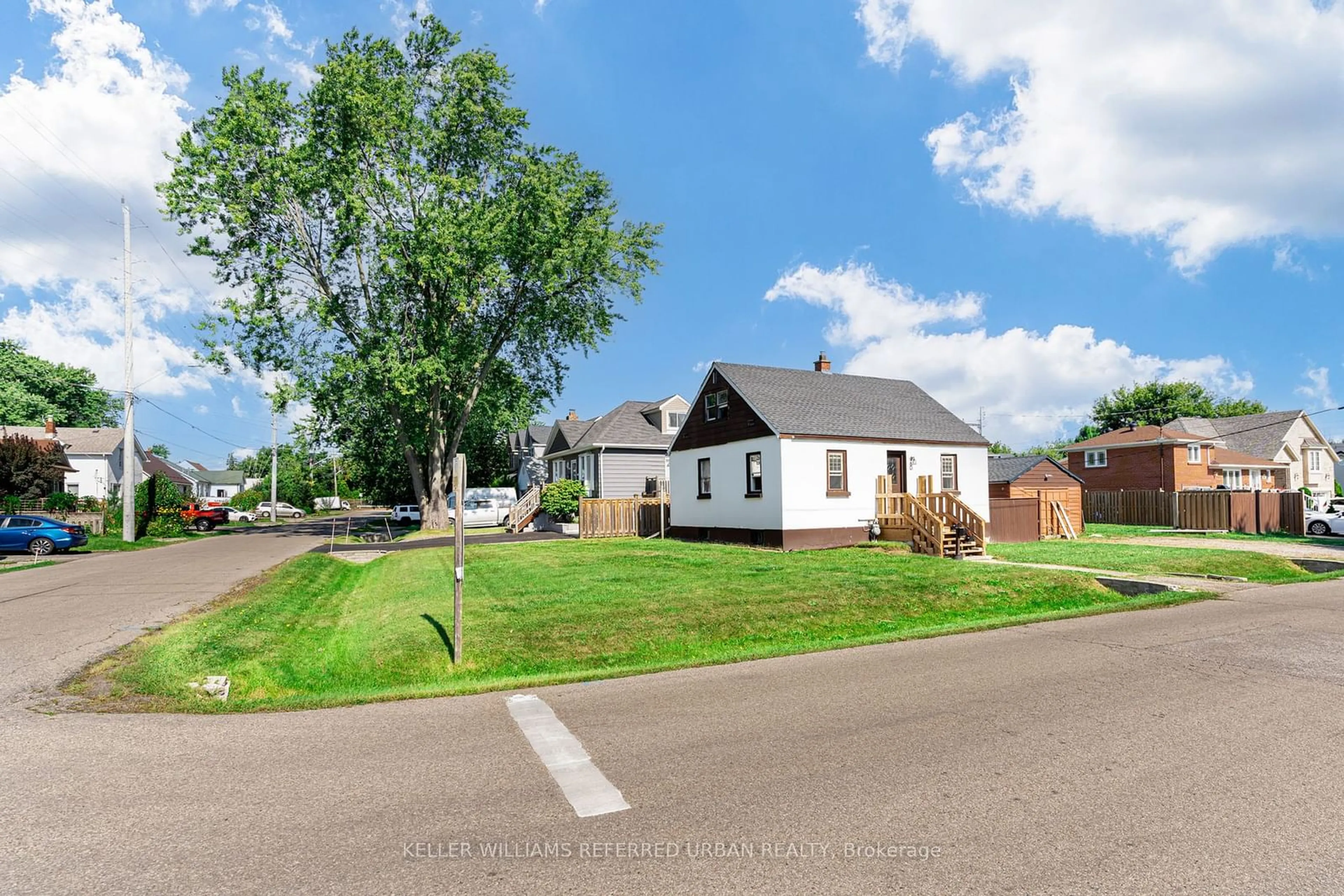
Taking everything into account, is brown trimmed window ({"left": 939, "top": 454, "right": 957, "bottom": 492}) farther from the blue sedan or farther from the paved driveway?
the blue sedan

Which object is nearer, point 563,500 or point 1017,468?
point 1017,468

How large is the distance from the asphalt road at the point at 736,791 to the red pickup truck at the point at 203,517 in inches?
1776

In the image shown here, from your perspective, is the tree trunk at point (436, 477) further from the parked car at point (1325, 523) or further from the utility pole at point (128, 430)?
the parked car at point (1325, 523)

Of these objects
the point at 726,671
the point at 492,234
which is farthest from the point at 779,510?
the point at 492,234

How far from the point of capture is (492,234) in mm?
32125

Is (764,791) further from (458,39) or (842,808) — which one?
(458,39)

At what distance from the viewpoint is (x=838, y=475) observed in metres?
25.1

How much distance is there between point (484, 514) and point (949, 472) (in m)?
24.7

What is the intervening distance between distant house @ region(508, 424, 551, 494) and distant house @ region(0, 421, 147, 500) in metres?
28.1

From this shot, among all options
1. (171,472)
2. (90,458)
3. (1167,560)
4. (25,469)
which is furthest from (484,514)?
(171,472)

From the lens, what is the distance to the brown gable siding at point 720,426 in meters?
25.7

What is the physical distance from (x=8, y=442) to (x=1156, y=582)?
50.7 meters

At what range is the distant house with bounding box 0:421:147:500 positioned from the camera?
58.4m

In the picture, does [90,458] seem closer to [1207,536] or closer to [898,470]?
[898,470]
